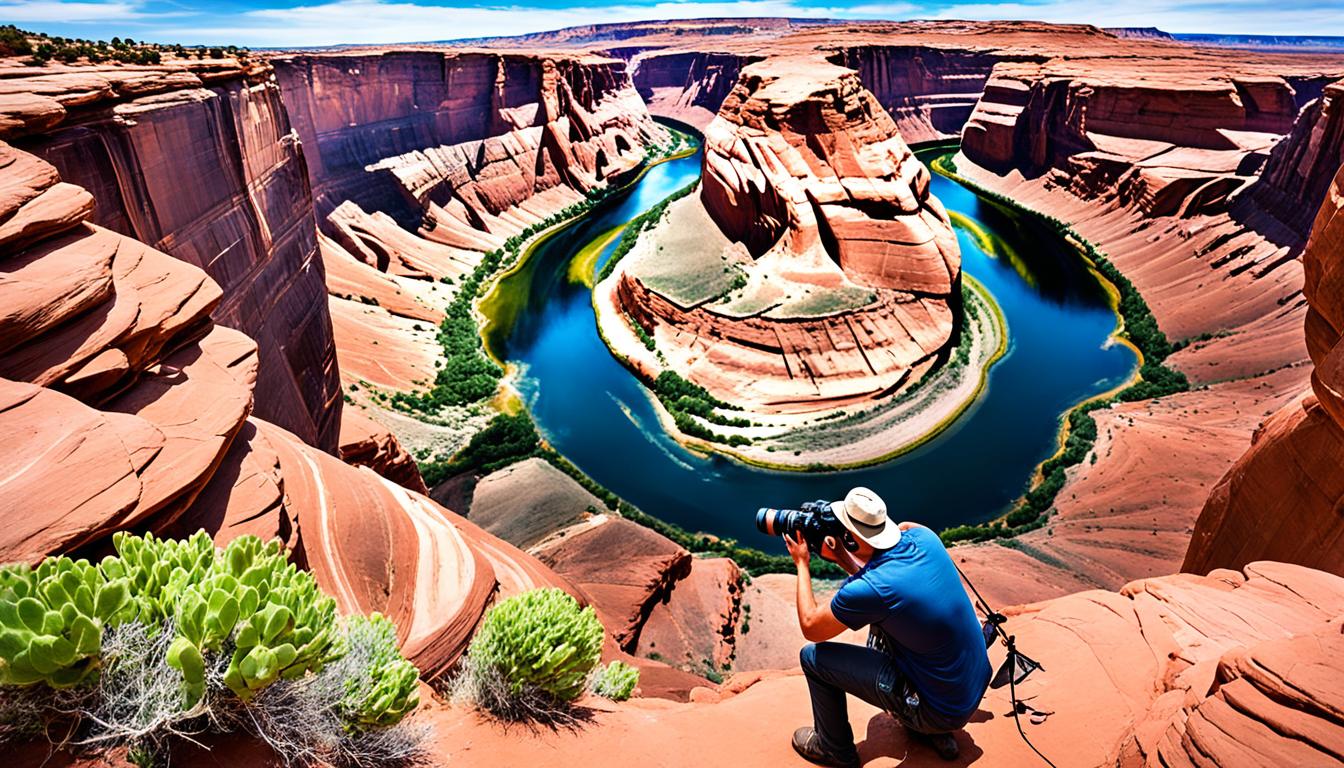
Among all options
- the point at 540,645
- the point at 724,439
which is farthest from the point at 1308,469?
the point at 724,439

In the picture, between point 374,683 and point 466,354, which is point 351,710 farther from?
point 466,354

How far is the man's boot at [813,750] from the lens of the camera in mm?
5953

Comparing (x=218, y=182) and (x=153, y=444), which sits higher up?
(x=153, y=444)

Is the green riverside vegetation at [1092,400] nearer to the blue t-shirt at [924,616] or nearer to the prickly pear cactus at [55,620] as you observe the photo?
the blue t-shirt at [924,616]

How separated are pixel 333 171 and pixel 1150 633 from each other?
52.4 meters

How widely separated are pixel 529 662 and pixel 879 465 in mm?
26008

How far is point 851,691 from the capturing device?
Result: 584cm

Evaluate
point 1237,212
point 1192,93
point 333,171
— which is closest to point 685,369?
point 333,171

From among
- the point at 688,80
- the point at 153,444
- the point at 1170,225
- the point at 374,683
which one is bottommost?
the point at 688,80

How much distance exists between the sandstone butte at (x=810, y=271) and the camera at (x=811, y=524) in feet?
93.1

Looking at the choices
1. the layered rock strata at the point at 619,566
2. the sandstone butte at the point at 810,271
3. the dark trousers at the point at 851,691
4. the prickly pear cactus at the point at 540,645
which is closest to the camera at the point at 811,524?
the dark trousers at the point at 851,691

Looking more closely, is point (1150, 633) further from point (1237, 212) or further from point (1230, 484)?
point (1237, 212)

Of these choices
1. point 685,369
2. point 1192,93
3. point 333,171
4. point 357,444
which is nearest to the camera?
point 357,444

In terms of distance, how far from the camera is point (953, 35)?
12788 cm
